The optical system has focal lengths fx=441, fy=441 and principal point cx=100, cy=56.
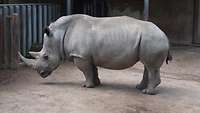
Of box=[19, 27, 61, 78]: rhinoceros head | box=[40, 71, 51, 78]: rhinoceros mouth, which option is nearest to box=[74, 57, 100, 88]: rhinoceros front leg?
box=[19, 27, 61, 78]: rhinoceros head

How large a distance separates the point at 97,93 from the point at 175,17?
590cm

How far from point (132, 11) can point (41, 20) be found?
3.11 metres

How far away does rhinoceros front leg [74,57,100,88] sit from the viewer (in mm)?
6761

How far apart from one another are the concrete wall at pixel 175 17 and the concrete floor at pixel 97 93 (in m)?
3.12

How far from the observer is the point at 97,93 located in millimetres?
6453

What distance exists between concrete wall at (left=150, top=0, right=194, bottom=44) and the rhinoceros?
503 cm

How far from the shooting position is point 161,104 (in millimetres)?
5961

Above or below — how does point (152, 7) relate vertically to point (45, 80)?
above

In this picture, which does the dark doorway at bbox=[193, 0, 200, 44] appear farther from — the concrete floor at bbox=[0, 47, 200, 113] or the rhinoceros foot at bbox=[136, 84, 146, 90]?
the rhinoceros foot at bbox=[136, 84, 146, 90]

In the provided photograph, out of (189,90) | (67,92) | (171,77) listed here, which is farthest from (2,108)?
(171,77)

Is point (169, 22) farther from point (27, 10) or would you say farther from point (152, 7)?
point (27, 10)

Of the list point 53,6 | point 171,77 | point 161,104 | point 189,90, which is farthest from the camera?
point 53,6

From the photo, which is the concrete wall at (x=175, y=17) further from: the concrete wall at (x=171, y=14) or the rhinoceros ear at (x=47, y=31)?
the rhinoceros ear at (x=47, y=31)

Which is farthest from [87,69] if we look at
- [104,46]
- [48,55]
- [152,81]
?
[152,81]
